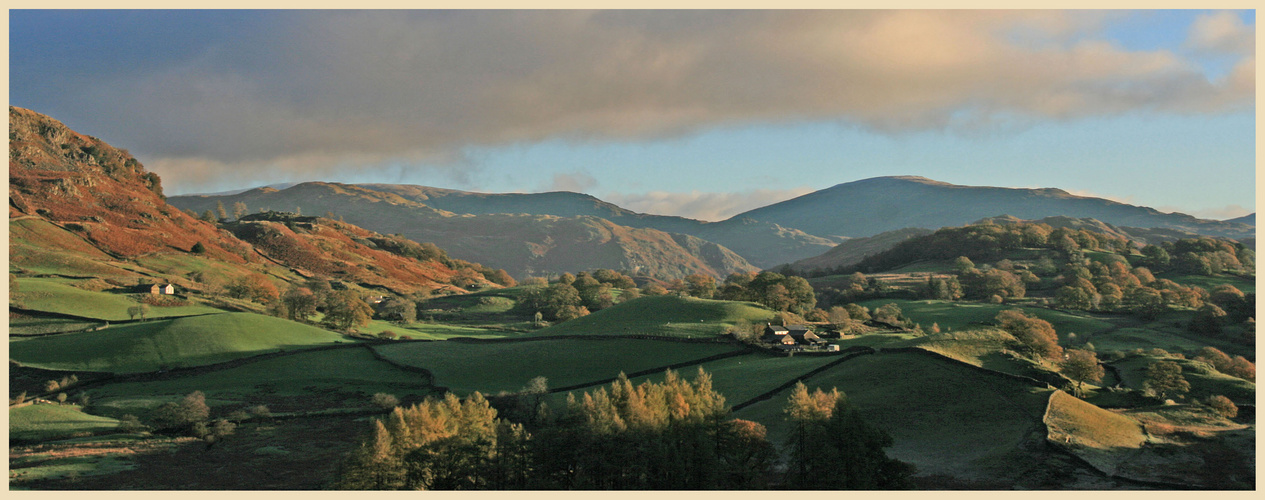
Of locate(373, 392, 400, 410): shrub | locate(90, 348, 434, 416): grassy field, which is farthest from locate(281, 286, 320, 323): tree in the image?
locate(373, 392, 400, 410): shrub

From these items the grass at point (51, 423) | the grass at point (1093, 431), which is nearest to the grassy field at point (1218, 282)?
the grass at point (1093, 431)

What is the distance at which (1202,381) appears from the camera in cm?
7994

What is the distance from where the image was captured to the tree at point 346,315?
12475 centimetres

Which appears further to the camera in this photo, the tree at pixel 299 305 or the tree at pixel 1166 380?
the tree at pixel 299 305

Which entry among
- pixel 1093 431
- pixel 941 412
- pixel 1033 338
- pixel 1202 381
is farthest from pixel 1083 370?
pixel 941 412

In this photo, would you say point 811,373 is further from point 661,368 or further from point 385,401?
point 385,401

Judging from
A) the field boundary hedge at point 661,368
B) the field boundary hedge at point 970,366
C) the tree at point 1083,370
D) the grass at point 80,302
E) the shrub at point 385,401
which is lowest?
the shrub at point 385,401

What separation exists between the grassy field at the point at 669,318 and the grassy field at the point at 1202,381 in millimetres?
50548

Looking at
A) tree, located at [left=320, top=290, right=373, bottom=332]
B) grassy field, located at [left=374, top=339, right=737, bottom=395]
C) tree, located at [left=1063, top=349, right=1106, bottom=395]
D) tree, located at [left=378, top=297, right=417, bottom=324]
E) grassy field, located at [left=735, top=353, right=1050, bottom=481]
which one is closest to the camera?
grassy field, located at [left=735, top=353, right=1050, bottom=481]

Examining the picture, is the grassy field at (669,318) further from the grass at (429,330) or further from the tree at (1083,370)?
the tree at (1083,370)

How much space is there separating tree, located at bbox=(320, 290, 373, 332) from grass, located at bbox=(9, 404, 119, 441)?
5479 cm

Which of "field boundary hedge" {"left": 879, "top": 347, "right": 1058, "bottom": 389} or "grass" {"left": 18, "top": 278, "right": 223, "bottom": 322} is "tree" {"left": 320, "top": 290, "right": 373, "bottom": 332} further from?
"field boundary hedge" {"left": 879, "top": 347, "right": 1058, "bottom": 389}

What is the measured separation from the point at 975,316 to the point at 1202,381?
2782 inches

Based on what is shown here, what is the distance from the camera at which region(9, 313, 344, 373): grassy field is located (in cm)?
8806
